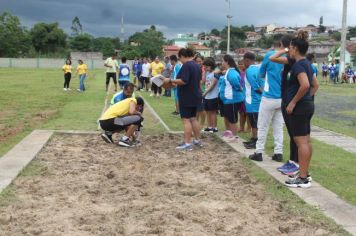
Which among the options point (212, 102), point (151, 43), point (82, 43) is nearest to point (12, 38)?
point (151, 43)

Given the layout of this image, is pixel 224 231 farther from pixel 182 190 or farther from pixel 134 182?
pixel 134 182

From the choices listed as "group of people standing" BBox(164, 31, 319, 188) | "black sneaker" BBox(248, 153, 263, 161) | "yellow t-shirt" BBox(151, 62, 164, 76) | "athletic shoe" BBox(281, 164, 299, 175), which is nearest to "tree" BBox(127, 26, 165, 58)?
"yellow t-shirt" BBox(151, 62, 164, 76)

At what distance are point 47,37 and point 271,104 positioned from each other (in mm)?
105017

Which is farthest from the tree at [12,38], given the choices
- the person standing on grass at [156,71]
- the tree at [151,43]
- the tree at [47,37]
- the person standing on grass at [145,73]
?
the person standing on grass at [156,71]

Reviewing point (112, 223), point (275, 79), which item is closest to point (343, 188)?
point (275, 79)

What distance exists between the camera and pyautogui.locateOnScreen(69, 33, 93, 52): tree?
4788 inches

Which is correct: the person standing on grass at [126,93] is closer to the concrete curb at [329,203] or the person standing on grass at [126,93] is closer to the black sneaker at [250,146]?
the black sneaker at [250,146]

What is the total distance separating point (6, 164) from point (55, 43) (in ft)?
350

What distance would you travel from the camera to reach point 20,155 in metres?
8.24

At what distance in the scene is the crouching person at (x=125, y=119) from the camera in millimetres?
9555

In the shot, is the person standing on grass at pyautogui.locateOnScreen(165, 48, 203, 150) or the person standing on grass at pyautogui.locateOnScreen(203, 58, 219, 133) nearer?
the person standing on grass at pyautogui.locateOnScreen(165, 48, 203, 150)

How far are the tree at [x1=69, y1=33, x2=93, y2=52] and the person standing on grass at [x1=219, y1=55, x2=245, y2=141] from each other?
4468 inches

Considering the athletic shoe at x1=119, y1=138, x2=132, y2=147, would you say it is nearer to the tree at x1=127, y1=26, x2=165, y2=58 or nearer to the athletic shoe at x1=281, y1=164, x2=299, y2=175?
the athletic shoe at x1=281, y1=164, x2=299, y2=175

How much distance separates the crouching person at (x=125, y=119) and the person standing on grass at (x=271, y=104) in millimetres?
Answer: 2451
